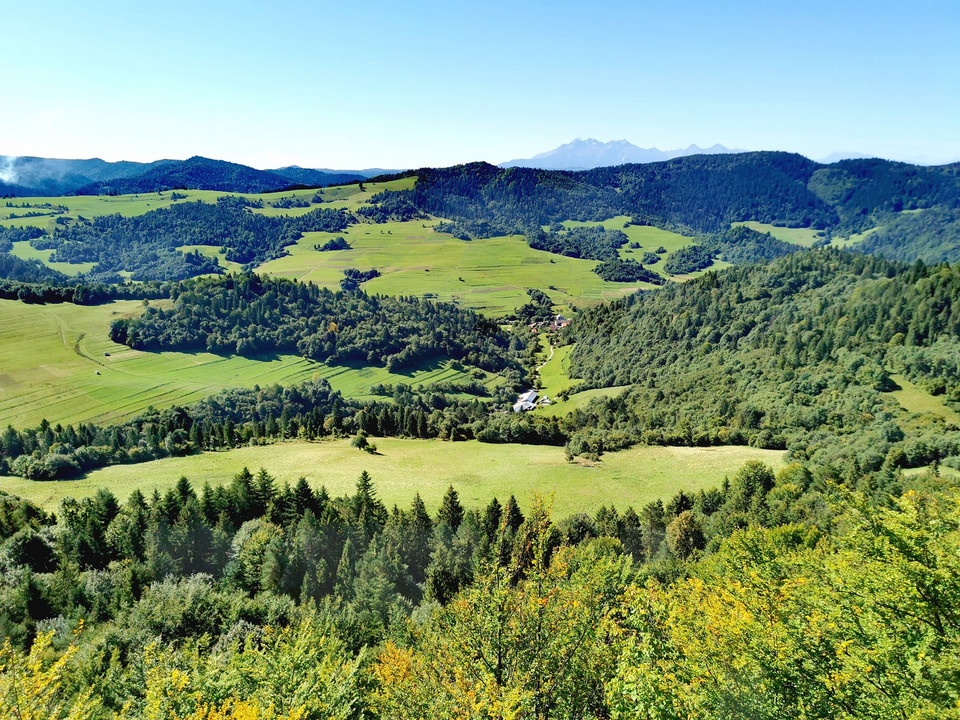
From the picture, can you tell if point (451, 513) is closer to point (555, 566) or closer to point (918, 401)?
point (555, 566)

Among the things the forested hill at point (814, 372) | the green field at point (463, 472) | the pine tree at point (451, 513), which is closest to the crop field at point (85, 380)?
the green field at point (463, 472)

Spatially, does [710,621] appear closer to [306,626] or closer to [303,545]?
[306,626]

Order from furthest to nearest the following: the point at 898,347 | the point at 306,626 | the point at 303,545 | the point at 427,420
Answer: the point at 427,420, the point at 898,347, the point at 303,545, the point at 306,626

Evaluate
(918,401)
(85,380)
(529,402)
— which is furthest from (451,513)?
(85,380)

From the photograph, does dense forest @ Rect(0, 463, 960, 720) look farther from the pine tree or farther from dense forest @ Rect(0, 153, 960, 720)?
the pine tree

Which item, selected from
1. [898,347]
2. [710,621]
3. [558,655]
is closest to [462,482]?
[710,621]

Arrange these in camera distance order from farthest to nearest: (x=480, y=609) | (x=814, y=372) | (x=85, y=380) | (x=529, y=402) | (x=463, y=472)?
(x=529, y=402)
(x=85, y=380)
(x=814, y=372)
(x=463, y=472)
(x=480, y=609)
